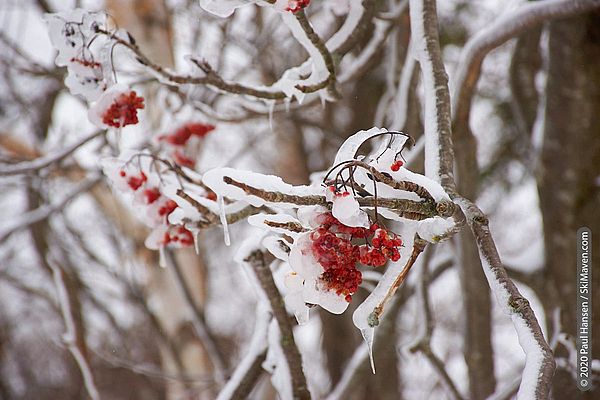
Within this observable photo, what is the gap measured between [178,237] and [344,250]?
1.79ft

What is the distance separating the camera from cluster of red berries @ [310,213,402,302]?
730 mm

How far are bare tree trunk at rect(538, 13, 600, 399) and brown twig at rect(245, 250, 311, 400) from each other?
47.9 inches

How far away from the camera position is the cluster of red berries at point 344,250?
28.8 inches

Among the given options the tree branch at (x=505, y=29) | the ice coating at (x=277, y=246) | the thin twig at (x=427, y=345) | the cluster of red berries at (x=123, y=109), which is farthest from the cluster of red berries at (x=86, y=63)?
the thin twig at (x=427, y=345)

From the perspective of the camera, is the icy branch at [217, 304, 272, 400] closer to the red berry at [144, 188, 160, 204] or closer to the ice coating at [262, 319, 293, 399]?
the ice coating at [262, 319, 293, 399]

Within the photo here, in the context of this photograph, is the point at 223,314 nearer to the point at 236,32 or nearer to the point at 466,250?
the point at 236,32

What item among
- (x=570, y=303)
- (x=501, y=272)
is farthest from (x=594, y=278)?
(x=501, y=272)

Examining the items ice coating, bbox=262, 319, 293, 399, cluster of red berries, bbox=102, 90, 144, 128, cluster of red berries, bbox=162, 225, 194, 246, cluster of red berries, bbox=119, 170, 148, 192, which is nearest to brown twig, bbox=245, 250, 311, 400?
ice coating, bbox=262, 319, 293, 399

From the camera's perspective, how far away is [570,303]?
6.76ft

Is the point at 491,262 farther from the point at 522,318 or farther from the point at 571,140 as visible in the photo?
the point at 571,140

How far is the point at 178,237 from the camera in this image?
1.20m

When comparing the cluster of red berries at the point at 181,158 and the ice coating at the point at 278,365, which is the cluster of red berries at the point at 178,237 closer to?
the ice coating at the point at 278,365

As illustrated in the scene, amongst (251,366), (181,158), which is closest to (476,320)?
(251,366)

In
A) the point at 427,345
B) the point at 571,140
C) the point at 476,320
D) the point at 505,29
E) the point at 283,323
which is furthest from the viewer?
the point at 571,140
